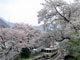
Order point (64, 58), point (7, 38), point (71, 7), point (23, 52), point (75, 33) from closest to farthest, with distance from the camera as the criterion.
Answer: point (75, 33) < point (71, 7) < point (64, 58) < point (7, 38) < point (23, 52)

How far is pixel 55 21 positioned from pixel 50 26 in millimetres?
480

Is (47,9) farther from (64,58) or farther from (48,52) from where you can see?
(48,52)

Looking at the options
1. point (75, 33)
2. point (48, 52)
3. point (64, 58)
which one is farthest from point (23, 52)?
point (75, 33)

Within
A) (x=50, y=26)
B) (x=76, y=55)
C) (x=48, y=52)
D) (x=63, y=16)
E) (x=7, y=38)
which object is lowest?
(x=48, y=52)

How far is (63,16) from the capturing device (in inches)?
309

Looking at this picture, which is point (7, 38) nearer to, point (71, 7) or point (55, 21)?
point (55, 21)

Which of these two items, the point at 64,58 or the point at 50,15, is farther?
the point at 64,58

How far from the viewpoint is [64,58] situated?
342 inches

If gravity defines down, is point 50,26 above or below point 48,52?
above

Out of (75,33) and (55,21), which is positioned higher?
(55,21)

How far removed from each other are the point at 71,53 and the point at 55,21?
7.58 feet

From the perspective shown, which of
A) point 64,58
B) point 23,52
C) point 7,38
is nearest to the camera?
point 64,58

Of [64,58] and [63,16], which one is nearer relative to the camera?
[63,16]

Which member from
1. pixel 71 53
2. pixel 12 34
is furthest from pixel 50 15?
pixel 12 34
